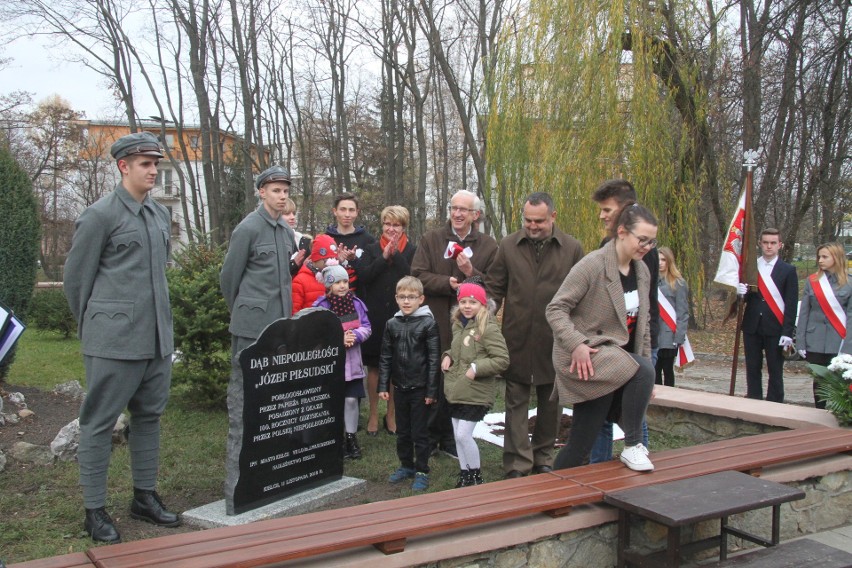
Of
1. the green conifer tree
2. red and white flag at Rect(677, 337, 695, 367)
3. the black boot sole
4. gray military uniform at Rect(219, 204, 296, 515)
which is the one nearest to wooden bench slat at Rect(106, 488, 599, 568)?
the black boot sole

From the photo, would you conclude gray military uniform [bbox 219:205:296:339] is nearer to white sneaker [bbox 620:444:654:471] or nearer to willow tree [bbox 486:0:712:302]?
white sneaker [bbox 620:444:654:471]

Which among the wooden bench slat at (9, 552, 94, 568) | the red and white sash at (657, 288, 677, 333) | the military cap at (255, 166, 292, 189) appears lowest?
the wooden bench slat at (9, 552, 94, 568)

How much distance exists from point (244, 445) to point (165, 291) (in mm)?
1057

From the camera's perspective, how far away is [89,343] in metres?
4.04

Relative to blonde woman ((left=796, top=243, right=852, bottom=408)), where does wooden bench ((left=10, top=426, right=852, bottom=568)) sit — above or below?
below

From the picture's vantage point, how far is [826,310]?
7539 mm

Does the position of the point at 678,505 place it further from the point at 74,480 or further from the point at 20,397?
the point at 20,397

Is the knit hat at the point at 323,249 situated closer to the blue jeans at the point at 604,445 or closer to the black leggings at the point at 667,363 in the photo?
the blue jeans at the point at 604,445

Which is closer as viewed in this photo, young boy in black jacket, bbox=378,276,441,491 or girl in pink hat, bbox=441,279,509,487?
girl in pink hat, bbox=441,279,509,487

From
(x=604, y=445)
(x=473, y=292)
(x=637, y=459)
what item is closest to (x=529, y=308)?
(x=473, y=292)

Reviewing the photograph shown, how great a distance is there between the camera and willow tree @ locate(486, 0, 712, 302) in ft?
41.7

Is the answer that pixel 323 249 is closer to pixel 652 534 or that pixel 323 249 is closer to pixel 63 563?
pixel 652 534

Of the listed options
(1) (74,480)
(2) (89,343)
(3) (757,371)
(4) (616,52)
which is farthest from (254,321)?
(4) (616,52)

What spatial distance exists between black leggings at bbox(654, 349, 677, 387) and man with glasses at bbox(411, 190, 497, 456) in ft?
11.1
